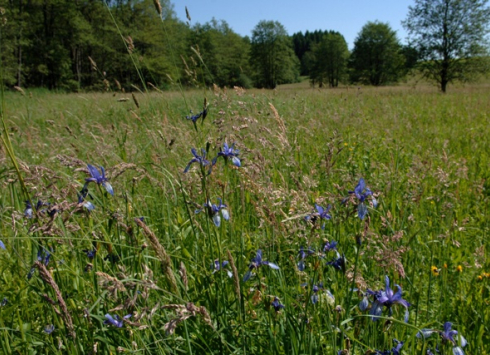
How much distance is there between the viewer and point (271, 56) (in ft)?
184

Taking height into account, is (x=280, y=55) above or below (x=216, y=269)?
above

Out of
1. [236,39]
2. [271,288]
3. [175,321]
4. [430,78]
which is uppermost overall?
[236,39]

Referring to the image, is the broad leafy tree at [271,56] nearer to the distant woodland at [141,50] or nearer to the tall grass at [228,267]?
the distant woodland at [141,50]

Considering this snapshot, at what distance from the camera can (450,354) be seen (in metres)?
1.25

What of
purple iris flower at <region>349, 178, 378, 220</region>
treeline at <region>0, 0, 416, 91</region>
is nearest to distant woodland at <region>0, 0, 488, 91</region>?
treeline at <region>0, 0, 416, 91</region>

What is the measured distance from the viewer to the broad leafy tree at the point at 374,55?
174 ft

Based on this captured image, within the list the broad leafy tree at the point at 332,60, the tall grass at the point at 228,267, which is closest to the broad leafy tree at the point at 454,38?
the tall grass at the point at 228,267

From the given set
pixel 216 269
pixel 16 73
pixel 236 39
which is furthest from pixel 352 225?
pixel 236 39

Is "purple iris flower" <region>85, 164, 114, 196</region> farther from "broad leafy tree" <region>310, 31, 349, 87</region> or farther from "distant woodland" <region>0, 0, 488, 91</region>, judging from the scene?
"broad leafy tree" <region>310, 31, 349, 87</region>

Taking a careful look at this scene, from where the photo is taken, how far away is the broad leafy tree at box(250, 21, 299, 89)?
55.7 m

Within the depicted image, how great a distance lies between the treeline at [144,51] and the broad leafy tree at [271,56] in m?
0.16

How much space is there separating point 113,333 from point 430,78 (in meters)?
27.3

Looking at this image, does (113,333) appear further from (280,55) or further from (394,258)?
(280,55)

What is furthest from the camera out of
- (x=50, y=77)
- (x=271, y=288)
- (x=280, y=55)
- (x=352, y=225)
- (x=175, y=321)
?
(x=280, y=55)
